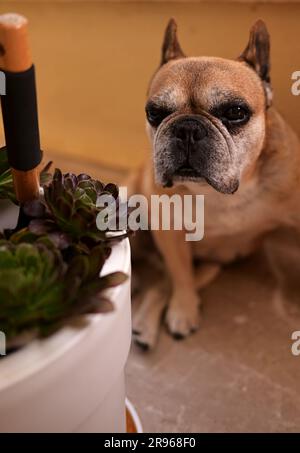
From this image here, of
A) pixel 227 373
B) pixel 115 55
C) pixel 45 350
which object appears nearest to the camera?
pixel 45 350

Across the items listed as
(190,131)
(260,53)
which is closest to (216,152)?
(190,131)

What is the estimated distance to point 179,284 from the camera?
3.13 feet

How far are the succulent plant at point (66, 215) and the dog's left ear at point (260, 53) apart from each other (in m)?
0.33

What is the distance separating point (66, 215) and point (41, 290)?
3.3 inches

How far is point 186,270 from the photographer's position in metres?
0.95

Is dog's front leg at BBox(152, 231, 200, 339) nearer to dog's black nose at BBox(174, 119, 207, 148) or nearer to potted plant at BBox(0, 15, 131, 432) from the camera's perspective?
dog's black nose at BBox(174, 119, 207, 148)

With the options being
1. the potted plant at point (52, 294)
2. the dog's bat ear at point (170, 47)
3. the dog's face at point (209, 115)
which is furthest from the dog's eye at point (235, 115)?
the potted plant at point (52, 294)

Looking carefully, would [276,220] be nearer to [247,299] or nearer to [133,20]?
[247,299]

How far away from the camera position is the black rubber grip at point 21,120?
1.35 ft

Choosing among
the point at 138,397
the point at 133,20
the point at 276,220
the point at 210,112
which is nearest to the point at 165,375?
the point at 138,397

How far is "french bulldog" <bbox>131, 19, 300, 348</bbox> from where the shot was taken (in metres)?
0.66

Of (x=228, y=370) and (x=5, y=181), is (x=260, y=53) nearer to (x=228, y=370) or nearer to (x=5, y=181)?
(x=5, y=181)

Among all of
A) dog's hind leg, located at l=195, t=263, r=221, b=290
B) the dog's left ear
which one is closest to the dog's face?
the dog's left ear

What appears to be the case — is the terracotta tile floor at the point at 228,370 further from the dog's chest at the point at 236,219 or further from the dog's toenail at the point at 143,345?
the dog's chest at the point at 236,219
